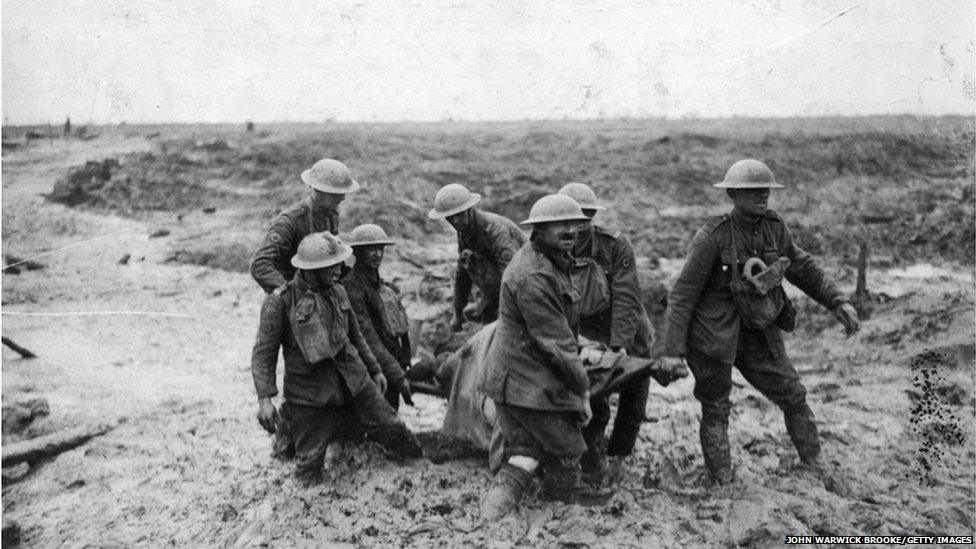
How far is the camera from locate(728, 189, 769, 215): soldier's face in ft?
14.6

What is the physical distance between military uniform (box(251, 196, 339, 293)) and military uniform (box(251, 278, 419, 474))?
25.8 inches

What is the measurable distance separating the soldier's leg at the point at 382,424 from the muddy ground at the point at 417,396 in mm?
160

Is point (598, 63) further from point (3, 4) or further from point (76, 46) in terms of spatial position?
point (3, 4)

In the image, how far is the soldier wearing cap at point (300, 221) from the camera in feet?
17.1

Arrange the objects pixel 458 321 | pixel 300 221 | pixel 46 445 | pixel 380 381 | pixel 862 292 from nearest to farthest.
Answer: pixel 380 381, pixel 300 221, pixel 46 445, pixel 458 321, pixel 862 292

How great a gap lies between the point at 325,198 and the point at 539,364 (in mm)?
2343

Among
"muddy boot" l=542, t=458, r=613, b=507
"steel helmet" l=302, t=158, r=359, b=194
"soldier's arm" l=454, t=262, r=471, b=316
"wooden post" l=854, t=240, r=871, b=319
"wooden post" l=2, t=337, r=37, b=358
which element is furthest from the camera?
"wooden post" l=854, t=240, r=871, b=319

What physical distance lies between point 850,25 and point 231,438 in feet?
22.5

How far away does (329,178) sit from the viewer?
17.5 ft

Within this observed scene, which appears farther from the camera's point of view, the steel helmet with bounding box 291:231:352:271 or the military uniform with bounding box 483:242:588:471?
the steel helmet with bounding box 291:231:352:271

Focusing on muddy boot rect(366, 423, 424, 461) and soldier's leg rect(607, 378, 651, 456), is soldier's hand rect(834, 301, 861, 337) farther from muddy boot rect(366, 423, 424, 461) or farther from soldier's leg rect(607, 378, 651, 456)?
muddy boot rect(366, 423, 424, 461)

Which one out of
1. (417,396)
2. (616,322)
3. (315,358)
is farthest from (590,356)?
(417,396)

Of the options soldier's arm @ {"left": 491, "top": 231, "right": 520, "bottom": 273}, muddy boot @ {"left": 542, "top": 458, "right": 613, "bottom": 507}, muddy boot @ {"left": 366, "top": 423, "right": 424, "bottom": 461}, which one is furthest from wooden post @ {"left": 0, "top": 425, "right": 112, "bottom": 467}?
muddy boot @ {"left": 542, "top": 458, "right": 613, "bottom": 507}

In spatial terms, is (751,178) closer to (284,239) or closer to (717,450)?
(717,450)
